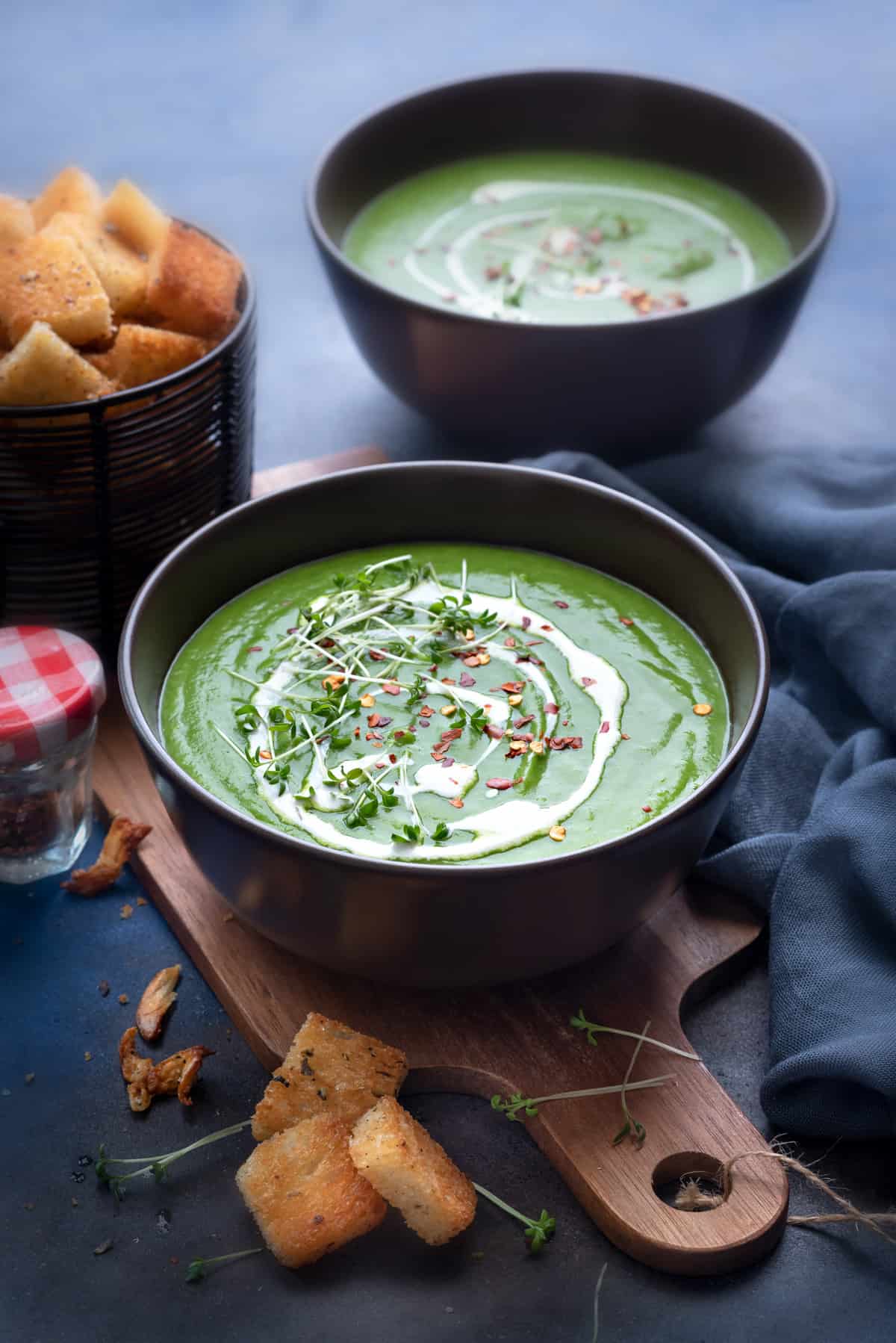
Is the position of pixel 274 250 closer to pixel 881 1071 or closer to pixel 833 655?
pixel 833 655

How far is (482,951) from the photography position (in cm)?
216

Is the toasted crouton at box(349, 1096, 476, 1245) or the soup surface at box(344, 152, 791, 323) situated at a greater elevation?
the soup surface at box(344, 152, 791, 323)

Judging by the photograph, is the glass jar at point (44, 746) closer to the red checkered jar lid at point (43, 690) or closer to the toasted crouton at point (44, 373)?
the red checkered jar lid at point (43, 690)

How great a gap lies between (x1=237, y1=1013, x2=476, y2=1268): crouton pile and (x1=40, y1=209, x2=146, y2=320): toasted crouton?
1.37m

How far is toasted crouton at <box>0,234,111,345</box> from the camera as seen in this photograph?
2.66 meters

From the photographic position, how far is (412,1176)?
2.01 meters

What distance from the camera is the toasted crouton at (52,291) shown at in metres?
2.66

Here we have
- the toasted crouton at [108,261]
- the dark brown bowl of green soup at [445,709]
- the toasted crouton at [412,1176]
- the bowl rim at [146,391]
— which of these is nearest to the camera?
the toasted crouton at [412,1176]

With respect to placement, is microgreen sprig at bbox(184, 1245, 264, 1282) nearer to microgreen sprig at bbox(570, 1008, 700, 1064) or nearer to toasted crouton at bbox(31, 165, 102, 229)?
microgreen sprig at bbox(570, 1008, 700, 1064)

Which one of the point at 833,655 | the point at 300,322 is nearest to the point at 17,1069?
the point at 833,655

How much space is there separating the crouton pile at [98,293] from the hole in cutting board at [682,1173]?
4.83ft

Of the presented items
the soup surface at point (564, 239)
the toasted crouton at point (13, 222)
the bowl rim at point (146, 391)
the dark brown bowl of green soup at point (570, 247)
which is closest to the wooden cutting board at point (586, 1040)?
the bowl rim at point (146, 391)

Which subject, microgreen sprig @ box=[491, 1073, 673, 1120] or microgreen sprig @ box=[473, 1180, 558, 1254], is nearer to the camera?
microgreen sprig @ box=[473, 1180, 558, 1254]

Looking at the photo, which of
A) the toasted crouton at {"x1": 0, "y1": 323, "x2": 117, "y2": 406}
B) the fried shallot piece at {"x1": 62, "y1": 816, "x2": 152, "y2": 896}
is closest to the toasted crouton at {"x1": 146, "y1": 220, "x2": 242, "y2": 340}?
the toasted crouton at {"x1": 0, "y1": 323, "x2": 117, "y2": 406}
